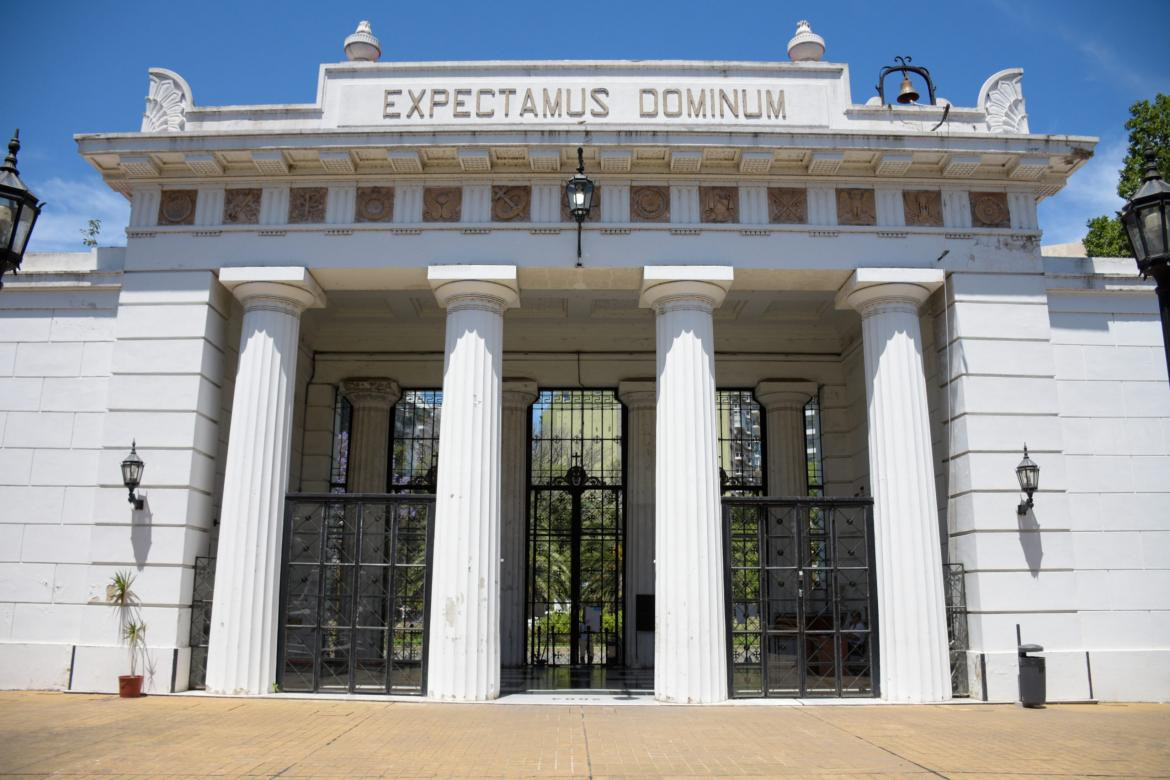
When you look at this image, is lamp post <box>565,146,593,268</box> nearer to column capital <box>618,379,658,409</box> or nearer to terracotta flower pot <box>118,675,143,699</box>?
column capital <box>618,379,658,409</box>

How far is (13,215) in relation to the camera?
8.33m

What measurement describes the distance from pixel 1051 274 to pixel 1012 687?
6.71 metres

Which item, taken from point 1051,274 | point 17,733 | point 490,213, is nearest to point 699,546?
point 490,213

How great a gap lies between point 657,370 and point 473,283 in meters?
3.25

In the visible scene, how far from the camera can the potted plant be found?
42.9 ft

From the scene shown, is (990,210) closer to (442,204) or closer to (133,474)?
(442,204)

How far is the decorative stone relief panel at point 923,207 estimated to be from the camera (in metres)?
14.6

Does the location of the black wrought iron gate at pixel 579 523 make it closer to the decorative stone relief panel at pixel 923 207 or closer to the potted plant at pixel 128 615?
the potted plant at pixel 128 615

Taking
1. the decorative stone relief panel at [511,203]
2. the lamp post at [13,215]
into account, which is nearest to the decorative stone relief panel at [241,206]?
the decorative stone relief panel at [511,203]

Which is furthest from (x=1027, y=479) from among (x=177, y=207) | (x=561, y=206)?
(x=177, y=207)

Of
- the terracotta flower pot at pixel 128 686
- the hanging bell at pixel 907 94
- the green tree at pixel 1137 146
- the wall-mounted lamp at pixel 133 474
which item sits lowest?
the terracotta flower pot at pixel 128 686

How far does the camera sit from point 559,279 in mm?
14578

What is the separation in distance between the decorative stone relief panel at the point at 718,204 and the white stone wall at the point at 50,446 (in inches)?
385

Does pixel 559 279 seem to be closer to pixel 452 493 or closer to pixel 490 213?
pixel 490 213
